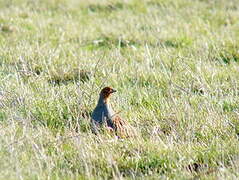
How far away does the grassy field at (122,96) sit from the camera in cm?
443

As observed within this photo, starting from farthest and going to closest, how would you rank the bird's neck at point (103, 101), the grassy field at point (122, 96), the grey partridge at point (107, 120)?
the bird's neck at point (103, 101), the grey partridge at point (107, 120), the grassy field at point (122, 96)

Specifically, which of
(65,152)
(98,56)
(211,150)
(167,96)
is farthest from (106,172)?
(98,56)

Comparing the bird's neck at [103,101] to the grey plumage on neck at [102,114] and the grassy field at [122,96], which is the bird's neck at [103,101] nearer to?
the grey plumage on neck at [102,114]

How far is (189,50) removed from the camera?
27.4 feet

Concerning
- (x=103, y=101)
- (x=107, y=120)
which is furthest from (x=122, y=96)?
(x=107, y=120)

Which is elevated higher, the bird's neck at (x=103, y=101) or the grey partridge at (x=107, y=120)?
the bird's neck at (x=103, y=101)

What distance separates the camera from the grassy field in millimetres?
4434

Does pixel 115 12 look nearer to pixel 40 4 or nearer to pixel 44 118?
pixel 40 4

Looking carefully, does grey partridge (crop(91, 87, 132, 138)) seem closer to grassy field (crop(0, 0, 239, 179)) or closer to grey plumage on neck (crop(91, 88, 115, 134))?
grey plumage on neck (crop(91, 88, 115, 134))

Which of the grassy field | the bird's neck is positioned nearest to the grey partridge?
the bird's neck

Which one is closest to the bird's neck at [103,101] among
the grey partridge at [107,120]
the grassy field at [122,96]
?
the grey partridge at [107,120]

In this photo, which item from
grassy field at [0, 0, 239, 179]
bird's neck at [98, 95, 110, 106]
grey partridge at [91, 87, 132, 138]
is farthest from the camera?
bird's neck at [98, 95, 110, 106]

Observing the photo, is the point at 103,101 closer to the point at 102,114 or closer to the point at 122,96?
the point at 102,114

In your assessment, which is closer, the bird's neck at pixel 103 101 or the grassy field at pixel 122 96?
the grassy field at pixel 122 96
